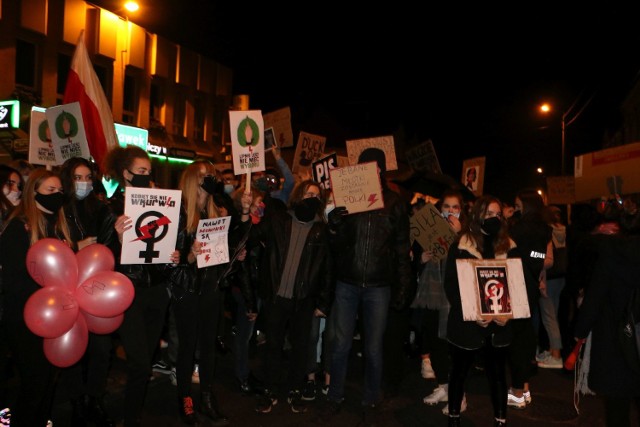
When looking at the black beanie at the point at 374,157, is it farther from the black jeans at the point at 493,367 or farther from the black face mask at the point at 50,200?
the black face mask at the point at 50,200

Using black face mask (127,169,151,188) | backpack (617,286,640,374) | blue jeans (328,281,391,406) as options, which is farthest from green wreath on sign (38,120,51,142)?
backpack (617,286,640,374)

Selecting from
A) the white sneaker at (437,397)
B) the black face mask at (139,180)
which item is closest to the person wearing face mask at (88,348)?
the black face mask at (139,180)

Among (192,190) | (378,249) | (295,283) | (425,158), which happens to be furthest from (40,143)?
(425,158)

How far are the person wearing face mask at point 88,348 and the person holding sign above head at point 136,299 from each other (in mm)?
224

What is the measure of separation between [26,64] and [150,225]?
19921 mm

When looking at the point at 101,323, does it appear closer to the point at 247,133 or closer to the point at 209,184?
Result: the point at 209,184

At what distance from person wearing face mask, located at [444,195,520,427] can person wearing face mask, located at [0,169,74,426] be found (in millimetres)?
3188

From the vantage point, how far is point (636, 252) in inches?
163

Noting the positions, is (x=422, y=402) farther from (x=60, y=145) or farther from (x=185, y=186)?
(x=60, y=145)

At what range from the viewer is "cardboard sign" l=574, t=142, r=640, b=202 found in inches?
398

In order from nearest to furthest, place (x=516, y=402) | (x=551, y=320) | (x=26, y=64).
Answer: (x=516, y=402) → (x=551, y=320) → (x=26, y=64)

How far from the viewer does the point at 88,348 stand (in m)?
5.16

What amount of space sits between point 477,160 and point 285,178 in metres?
7.10

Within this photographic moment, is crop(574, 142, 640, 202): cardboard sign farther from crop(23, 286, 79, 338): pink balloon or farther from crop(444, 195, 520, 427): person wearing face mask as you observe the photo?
crop(23, 286, 79, 338): pink balloon
